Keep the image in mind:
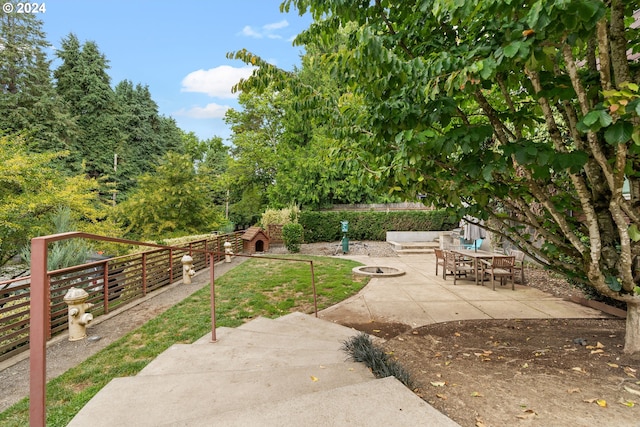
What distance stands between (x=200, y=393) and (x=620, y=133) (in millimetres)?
3093

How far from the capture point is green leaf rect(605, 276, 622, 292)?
2643mm

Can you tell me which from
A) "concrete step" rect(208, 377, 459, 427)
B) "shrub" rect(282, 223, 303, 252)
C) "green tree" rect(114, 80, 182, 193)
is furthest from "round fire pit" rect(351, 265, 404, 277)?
"green tree" rect(114, 80, 182, 193)

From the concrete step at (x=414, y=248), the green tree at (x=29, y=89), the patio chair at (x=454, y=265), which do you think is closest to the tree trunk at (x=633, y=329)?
the patio chair at (x=454, y=265)

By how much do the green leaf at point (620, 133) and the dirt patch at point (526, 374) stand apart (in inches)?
67.4

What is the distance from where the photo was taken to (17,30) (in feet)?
68.9

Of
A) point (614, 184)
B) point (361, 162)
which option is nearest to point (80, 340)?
point (361, 162)

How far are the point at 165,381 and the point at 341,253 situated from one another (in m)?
11.3

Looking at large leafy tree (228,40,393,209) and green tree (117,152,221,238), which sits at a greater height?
large leafy tree (228,40,393,209)

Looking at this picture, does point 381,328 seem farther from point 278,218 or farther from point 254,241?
point 278,218

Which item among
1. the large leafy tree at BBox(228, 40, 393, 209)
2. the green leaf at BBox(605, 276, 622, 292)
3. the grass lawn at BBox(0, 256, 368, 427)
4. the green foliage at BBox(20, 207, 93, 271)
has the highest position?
the large leafy tree at BBox(228, 40, 393, 209)

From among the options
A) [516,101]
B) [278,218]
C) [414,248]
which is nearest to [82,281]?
[516,101]

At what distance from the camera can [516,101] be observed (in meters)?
3.73

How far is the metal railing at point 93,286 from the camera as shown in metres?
4.09

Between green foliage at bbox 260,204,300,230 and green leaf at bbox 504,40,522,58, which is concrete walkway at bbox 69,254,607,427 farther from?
green foliage at bbox 260,204,300,230
